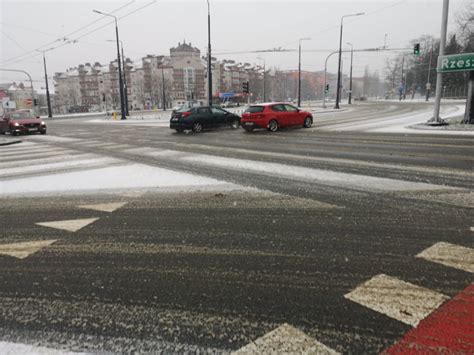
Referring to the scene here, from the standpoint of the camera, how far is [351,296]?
8.75 feet

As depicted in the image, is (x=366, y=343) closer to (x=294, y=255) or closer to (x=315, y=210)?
(x=294, y=255)

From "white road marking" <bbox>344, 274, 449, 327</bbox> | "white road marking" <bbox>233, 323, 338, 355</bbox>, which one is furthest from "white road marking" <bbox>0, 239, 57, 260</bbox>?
"white road marking" <bbox>344, 274, 449, 327</bbox>

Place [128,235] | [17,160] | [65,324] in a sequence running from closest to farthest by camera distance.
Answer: [65,324] → [128,235] → [17,160]

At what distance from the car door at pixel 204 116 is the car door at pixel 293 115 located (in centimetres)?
431

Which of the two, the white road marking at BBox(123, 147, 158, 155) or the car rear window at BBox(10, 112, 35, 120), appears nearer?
the white road marking at BBox(123, 147, 158, 155)

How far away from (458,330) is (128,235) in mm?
3354

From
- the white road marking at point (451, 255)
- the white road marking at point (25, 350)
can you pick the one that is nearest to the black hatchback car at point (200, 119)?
the white road marking at point (451, 255)

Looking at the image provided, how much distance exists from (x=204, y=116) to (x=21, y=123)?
36.2ft

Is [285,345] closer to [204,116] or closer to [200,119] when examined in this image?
[200,119]

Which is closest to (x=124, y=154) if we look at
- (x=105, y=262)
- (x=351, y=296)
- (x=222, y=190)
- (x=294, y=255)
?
(x=222, y=190)

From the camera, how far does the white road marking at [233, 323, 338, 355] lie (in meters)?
2.09

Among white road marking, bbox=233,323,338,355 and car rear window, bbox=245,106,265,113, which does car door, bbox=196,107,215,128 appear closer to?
car rear window, bbox=245,106,265,113

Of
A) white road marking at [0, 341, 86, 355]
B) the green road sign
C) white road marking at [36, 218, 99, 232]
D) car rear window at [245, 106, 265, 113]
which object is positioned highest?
the green road sign

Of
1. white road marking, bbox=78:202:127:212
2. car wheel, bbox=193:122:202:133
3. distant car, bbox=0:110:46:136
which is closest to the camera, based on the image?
white road marking, bbox=78:202:127:212
